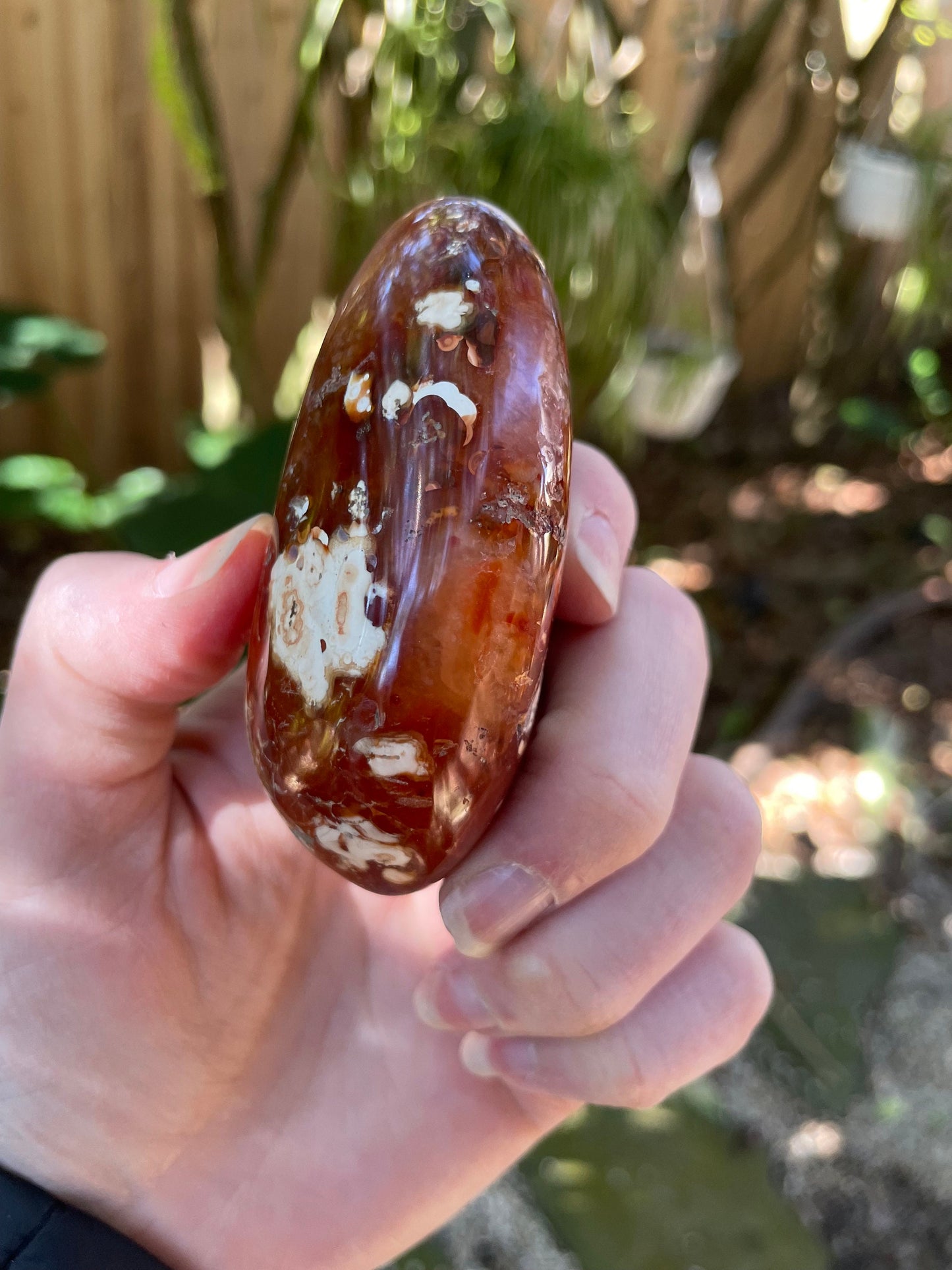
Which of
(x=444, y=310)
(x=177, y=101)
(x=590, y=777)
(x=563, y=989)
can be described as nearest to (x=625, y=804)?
(x=590, y=777)

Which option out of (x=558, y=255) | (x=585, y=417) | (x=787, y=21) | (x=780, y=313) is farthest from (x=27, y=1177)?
(x=780, y=313)

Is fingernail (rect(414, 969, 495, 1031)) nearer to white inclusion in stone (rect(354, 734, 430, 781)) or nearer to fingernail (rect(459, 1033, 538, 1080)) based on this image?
fingernail (rect(459, 1033, 538, 1080))

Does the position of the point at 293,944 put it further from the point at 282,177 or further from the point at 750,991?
the point at 282,177

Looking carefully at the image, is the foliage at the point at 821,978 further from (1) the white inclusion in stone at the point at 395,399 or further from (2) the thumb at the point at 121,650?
(1) the white inclusion in stone at the point at 395,399

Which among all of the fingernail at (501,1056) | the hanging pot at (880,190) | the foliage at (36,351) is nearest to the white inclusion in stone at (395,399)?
the fingernail at (501,1056)

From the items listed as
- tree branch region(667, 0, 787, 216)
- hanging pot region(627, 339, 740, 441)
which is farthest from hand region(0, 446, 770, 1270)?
tree branch region(667, 0, 787, 216)

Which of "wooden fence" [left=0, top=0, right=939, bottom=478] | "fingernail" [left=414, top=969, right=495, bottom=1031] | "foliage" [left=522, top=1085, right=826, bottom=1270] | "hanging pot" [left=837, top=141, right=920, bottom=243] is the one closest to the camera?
"fingernail" [left=414, top=969, right=495, bottom=1031]

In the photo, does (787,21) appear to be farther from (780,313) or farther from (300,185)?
(300,185)
